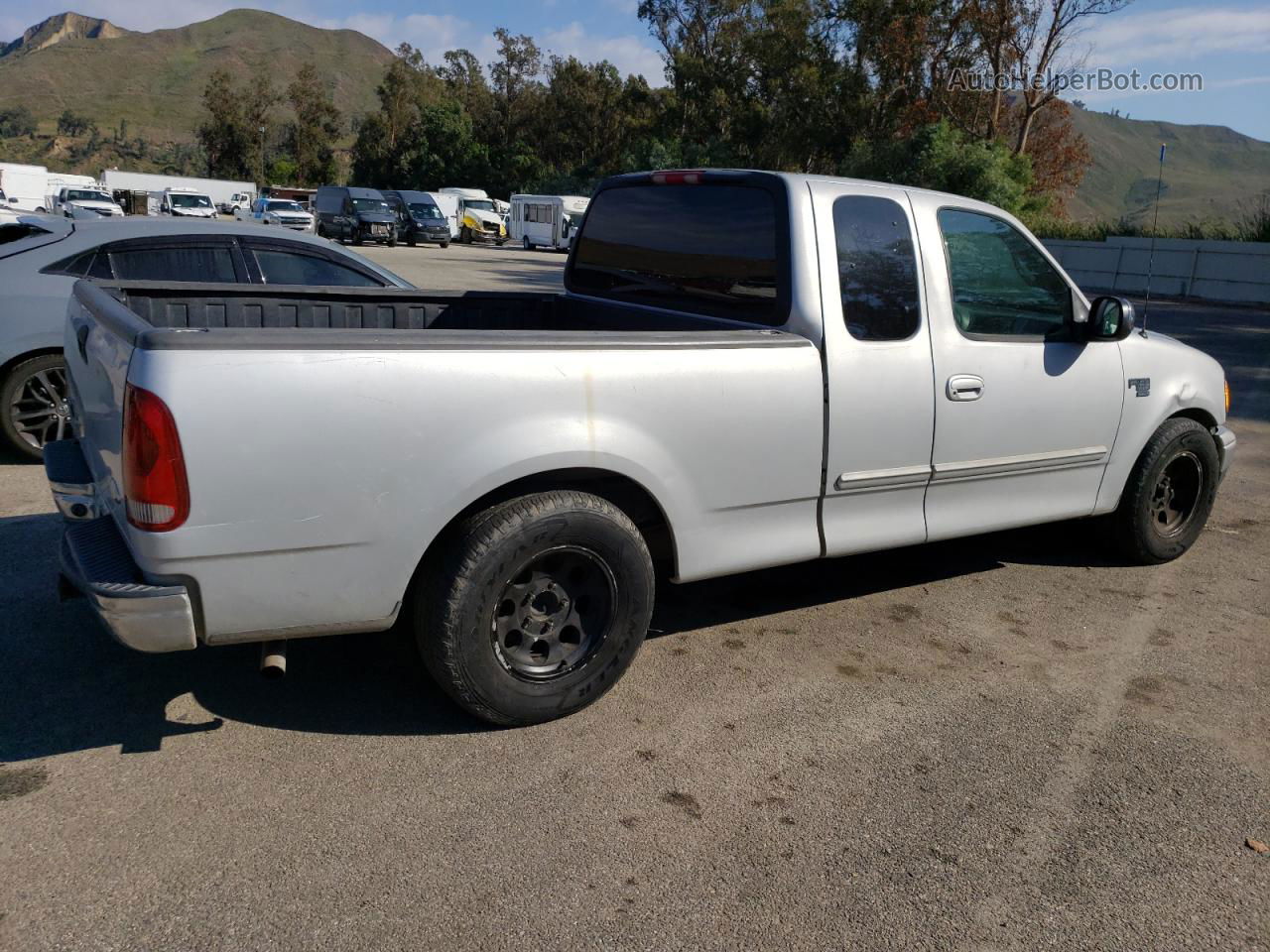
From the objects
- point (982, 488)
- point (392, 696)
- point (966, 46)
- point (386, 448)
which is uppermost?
point (966, 46)

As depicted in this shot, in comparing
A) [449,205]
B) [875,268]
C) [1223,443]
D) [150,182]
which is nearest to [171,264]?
[875,268]

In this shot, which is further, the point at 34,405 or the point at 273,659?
the point at 34,405

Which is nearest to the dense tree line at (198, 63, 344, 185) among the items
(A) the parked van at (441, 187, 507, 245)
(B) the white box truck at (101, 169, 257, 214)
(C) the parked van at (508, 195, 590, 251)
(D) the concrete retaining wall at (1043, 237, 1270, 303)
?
(B) the white box truck at (101, 169, 257, 214)

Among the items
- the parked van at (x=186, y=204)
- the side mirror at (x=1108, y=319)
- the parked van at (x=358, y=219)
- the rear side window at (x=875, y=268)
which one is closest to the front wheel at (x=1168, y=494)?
the side mirror at (x=1108, y=319)

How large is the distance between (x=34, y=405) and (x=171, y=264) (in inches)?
46.0

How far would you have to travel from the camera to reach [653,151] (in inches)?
2231

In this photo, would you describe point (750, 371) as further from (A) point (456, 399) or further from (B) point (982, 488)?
(B) point (982, 488)

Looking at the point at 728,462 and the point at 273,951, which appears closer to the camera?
the point at 273,951

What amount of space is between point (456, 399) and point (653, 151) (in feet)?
183

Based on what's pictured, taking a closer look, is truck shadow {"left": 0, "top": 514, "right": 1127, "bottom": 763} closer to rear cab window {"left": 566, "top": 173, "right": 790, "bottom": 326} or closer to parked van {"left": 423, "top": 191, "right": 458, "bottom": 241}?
rear cab window {"left": 566, "top": 173, "right": 790, "bottom": 326}

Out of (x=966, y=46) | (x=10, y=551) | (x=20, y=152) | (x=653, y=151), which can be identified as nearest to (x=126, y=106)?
(x=20, y=152)

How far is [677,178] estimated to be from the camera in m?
4.87

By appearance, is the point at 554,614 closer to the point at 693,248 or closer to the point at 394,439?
the point at 394,439

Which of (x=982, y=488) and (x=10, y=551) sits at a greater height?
(x=982, y=488)
